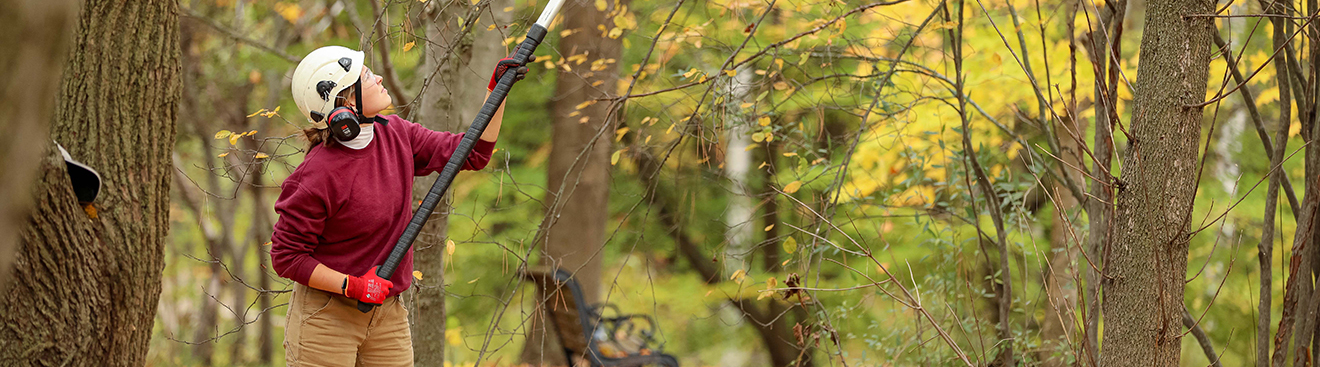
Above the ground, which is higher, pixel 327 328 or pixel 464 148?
pixel 464 148


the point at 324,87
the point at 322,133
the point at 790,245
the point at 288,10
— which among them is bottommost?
the point at 790,245

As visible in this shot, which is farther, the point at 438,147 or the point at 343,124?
the point at 438,147

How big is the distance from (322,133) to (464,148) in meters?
0.38

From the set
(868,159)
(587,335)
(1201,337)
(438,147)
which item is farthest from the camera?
(868,159)

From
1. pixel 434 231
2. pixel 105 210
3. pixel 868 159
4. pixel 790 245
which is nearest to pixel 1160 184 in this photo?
pixel 790 245

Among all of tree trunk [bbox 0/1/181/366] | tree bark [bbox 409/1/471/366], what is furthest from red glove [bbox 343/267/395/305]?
tree bark [bbox 409/1/471/366]

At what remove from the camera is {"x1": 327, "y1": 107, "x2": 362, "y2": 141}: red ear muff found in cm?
234

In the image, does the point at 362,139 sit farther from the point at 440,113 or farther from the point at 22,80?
the point at 22,80

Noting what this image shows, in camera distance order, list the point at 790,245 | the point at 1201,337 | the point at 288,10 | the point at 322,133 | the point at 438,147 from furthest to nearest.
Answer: the point at 288,10
the point at 790,245
the point at 1201,337
the point at 438,147
the point at 322,133

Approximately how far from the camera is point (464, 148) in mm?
2582

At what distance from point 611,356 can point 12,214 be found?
5982 millimetres

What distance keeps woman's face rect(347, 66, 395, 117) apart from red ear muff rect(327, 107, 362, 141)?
13 cm

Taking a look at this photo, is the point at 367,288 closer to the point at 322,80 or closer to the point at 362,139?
the point at 362,139

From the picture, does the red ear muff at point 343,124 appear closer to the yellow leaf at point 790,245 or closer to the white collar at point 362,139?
the white collar at point 362,139
